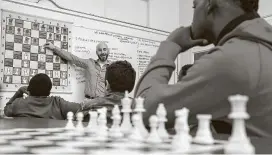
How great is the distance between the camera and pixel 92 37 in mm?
4160

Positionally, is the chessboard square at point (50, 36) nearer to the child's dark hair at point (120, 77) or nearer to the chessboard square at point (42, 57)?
the chessboard square at point (42, 57)

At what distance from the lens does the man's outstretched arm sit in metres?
3.77

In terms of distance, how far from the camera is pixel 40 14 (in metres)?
3.75

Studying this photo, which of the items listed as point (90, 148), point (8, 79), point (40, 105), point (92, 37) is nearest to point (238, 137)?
point (90, 148)

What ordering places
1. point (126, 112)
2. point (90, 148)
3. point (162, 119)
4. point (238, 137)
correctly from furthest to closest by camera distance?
point (126, 112) < point (162, 119) < point (90, 148) < point (238, 137)

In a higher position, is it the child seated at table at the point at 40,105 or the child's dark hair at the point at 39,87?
the child's dark hair at the point at 39,87

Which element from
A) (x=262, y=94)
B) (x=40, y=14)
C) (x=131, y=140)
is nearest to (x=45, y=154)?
(x=131, y=140)

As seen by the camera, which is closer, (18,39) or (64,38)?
(18,39)

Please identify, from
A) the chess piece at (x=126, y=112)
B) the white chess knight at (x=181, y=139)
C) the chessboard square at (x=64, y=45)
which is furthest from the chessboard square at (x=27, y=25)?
the white chess knight at (x=181, y=139)

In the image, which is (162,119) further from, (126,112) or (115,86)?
(115,86)

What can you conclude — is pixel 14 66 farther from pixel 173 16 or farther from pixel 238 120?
pixel 238 120

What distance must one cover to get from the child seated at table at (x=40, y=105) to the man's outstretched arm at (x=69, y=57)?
4.62 ft

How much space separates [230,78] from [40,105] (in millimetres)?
1718

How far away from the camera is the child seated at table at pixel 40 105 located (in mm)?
2242
